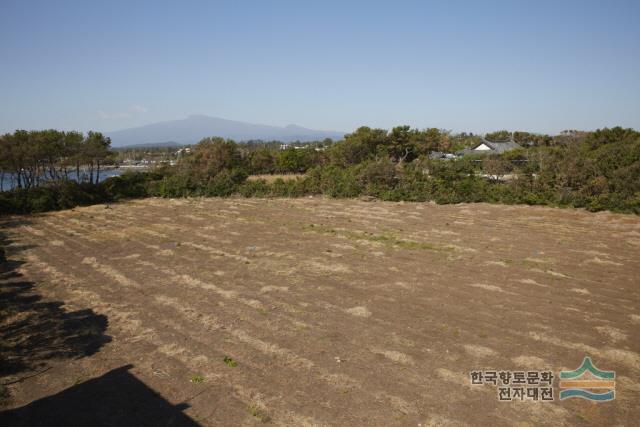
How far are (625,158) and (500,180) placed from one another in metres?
5.84

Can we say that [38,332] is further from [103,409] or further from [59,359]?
[103,409]

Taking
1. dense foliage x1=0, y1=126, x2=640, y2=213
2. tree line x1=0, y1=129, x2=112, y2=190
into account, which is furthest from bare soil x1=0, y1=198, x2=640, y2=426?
tree line x1=0, y1=129, x2=112, y2=190

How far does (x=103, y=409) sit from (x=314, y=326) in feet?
10.9

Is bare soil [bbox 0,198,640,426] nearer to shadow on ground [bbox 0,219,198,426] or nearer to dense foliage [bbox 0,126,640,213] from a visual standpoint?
shadow on ground [bbox 0,219,198,426]

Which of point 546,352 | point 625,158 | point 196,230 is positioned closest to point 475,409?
point 546,352

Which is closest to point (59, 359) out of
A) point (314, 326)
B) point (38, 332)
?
point (38, 332)

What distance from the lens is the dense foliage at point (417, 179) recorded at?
1897cm

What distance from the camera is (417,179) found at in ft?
77.3

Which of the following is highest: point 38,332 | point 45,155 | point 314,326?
point 45,155

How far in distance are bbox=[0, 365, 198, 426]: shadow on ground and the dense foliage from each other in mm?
19226

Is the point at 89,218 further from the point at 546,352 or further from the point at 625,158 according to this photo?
the point at 625,158

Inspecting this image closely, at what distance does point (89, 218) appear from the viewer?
1953 centimetres

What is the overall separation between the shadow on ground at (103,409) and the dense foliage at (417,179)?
1923 cm

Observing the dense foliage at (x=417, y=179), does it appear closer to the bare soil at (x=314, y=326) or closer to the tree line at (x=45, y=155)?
the tree line at (x=45, y=155)
